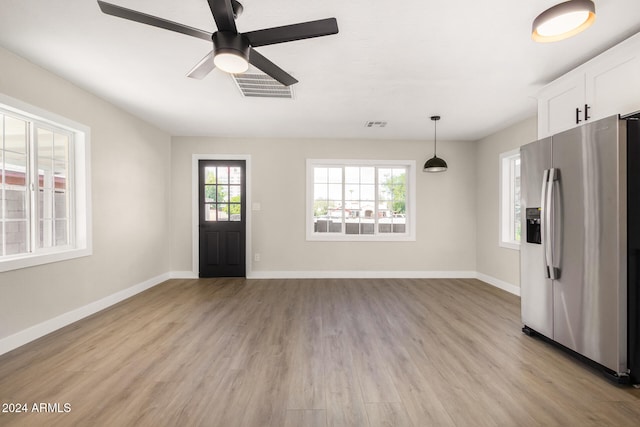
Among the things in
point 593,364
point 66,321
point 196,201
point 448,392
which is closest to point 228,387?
point 448,392

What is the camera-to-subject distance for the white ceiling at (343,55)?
197 cm

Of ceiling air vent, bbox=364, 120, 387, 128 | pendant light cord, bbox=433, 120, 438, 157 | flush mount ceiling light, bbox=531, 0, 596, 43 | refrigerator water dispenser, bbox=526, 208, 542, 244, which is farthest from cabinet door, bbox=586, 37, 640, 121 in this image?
ceiling air vent, bbox=364, 120, 387, 128

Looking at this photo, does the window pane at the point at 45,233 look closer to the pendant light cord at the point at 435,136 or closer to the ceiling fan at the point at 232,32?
the ceiling fan at the point at 232,32

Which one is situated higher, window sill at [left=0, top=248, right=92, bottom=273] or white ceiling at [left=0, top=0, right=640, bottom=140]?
white ceiling at [left=0, top=0, right=640, bottom=140]

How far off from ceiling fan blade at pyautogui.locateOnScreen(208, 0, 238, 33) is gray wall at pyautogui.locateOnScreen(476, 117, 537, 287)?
431 centimetres

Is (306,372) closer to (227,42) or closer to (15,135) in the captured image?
(227,42)

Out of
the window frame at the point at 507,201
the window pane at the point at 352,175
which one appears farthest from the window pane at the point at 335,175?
the window frame at the point at 507,201

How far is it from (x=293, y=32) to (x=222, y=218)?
13.6ft

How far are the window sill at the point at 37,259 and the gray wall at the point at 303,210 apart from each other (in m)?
2.10

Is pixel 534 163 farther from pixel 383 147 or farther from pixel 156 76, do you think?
pixel 156 76

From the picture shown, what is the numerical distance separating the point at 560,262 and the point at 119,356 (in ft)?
12.8

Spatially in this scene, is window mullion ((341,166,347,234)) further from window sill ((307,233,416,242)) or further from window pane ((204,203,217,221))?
window pane ((204,203,217,221))

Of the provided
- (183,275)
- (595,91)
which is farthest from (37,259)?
(595,91)

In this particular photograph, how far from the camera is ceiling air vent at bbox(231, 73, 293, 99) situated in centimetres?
290
